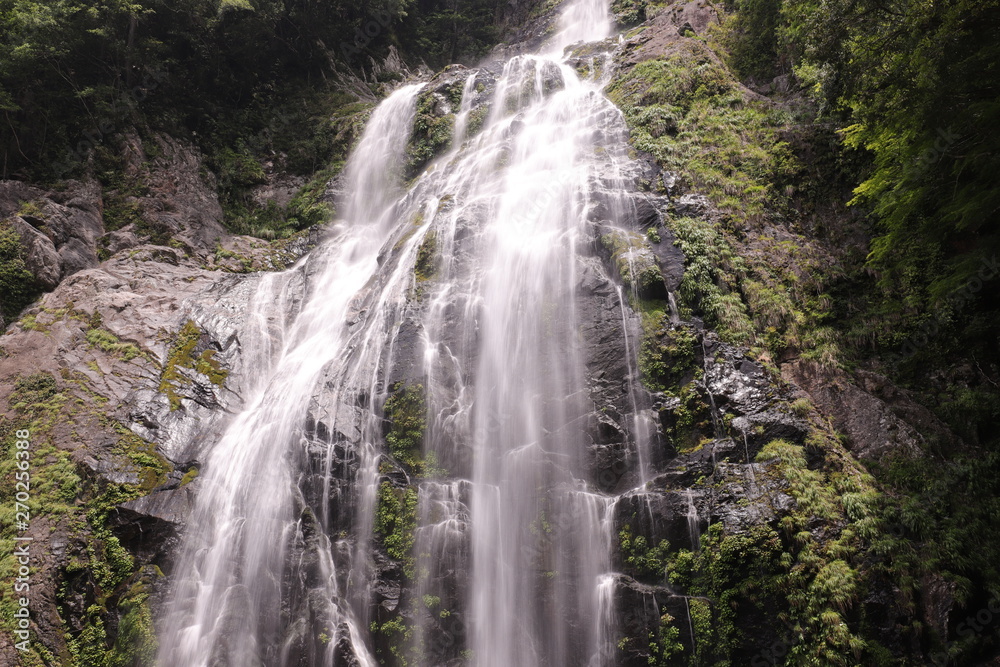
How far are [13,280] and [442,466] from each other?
13936mm

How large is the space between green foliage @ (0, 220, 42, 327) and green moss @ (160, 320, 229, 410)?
453 centimetres

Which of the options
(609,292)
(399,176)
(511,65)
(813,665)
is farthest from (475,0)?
(813,665)

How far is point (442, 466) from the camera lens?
33.8ft

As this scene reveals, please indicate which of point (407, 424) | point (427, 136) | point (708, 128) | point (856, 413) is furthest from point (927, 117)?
point (427, 136)

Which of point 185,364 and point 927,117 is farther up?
point 185,364

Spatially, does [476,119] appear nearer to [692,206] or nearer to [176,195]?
[692,206]

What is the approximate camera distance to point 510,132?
17922 millimetres

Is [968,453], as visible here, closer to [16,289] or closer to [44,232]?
[16,289]

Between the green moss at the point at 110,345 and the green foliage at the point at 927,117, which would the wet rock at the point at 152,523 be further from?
the green foliage at the point at 927,117

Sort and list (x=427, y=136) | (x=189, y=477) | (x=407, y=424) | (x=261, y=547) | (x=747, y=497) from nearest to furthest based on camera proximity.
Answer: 1. (x=747, y=497)
2. (x=261, y=547)
3. (x=407, y=424)
4. (x=189, y=477)
5. (x=427, y=136)

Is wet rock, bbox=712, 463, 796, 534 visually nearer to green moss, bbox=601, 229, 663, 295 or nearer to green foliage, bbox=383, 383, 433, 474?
green moss, bbox=601, 229, 663, 295

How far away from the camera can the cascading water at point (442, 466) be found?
8984mm

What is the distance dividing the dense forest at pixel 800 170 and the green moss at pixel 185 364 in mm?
2552

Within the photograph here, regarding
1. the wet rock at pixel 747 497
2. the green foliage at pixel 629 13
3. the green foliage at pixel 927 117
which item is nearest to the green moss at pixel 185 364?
the wet rock at pixel 747 497
